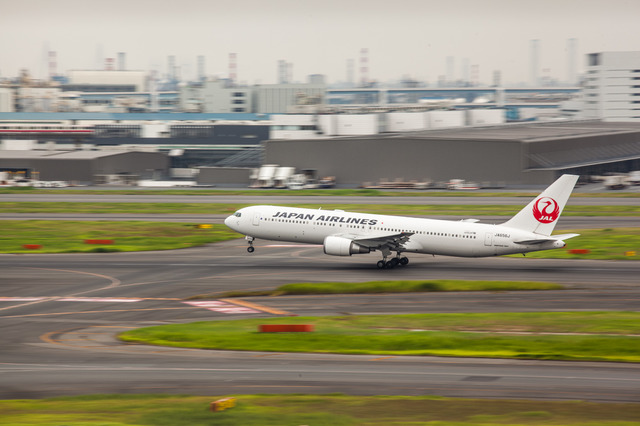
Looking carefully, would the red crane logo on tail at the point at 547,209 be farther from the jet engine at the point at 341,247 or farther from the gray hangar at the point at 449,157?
the gray hangar at the point at 449,157

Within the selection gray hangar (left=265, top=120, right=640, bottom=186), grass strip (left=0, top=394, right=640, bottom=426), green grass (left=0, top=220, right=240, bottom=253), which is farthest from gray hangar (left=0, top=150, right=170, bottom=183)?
grass strip (left=0, top=394, right=640, bottom=426)

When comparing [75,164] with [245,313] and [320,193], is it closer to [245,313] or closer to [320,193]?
[320,193]

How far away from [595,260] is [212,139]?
145 m

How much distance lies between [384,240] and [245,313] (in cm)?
1669

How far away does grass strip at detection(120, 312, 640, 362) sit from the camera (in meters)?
34.4

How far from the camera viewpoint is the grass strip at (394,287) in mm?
48812

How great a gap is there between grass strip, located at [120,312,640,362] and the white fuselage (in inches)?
579

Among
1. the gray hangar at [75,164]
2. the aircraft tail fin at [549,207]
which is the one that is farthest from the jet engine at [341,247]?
the gray hangar at [75,164]

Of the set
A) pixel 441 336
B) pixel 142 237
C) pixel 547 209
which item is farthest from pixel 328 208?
pixel 441 336

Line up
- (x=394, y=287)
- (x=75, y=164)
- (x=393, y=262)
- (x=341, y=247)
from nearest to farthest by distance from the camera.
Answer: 1. (x=394, y=287)
2. (x=341, y=247)
3. (x=393, y=262)
4. (x=75, y=164)

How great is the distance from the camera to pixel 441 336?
36.6 meters

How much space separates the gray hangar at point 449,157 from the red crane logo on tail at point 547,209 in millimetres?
73026

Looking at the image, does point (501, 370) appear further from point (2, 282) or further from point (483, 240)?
point (2, 282)

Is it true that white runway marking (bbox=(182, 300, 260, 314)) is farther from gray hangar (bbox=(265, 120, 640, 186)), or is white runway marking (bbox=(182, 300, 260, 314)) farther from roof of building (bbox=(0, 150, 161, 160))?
roof of building (bbox=(0, 150, 161, 160))
